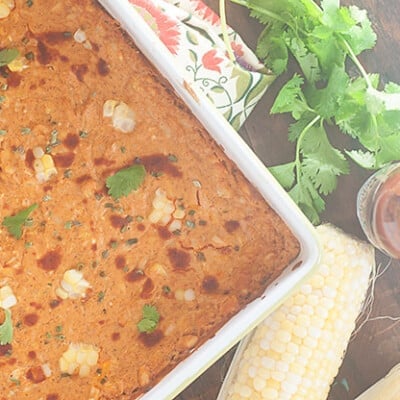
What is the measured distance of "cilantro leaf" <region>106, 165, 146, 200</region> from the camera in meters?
1.63

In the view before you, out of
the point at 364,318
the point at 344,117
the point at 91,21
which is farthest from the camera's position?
the point at 364,318

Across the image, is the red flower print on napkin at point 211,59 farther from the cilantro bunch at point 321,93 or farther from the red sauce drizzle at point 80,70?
the red sauce drizzle at point 80,70

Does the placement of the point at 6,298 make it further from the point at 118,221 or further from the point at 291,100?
the point at 291,100

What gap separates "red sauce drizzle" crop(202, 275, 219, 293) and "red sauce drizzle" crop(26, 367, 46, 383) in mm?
354

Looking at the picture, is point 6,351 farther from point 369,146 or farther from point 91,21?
point 369,146

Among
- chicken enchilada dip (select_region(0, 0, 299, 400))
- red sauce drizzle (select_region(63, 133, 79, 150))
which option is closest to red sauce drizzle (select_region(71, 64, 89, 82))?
chicken enchilada dip (select_region(0, 0, 299, 400))

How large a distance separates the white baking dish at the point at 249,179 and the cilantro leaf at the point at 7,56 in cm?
19

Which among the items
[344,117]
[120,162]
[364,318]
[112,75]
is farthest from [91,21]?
[364,318]

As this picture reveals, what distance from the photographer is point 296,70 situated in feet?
6.35

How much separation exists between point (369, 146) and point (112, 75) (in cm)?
60

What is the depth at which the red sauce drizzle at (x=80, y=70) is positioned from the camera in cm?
161

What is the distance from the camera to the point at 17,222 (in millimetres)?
1622

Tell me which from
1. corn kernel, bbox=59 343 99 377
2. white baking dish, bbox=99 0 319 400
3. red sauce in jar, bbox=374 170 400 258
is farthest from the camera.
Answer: red sauce in jar, bbox=374 170 400 258

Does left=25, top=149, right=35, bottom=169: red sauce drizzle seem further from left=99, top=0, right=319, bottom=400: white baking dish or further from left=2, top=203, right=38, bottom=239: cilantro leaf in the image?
left=99, top=0, right=319, bottom=400: white baking dish
